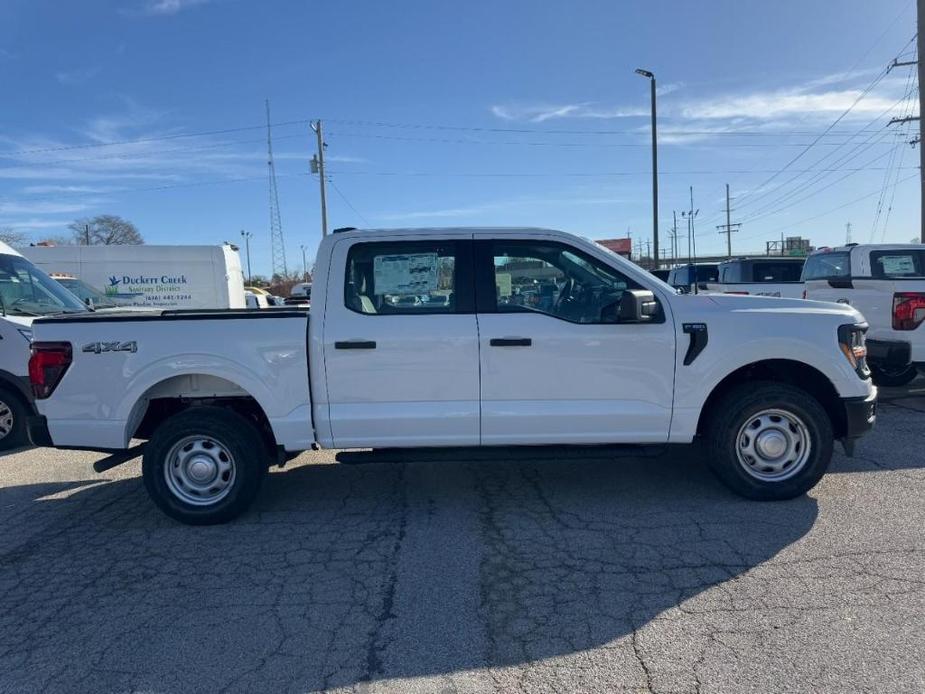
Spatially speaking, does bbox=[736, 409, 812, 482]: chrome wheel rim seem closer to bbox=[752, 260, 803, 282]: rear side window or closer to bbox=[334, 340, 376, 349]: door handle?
bbox=[334, 340, 376, 349]: door handle

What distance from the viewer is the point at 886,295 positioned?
797 cm

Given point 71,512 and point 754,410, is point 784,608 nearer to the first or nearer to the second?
point 754,410

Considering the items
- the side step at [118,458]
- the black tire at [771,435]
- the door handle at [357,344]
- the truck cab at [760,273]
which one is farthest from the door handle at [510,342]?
the truck cab at [760,273]

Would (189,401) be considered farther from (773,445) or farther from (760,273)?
(760,273)

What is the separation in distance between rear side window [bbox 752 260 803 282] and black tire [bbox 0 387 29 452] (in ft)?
42.2

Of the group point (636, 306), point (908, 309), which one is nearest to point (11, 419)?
point (636, 306)

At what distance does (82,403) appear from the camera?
4.71 m

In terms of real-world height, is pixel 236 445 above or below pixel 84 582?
above

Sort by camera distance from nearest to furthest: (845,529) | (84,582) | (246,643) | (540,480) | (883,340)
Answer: (246,643), (84,582), (845,529), (540,480), (883,340)

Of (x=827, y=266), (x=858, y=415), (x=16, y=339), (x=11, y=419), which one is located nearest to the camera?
(x=858, y=415)

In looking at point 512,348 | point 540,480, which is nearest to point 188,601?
point 512,348

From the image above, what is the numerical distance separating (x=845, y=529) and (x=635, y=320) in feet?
6.29

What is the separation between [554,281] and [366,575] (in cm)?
237

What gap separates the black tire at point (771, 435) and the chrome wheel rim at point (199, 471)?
352 centimetres
